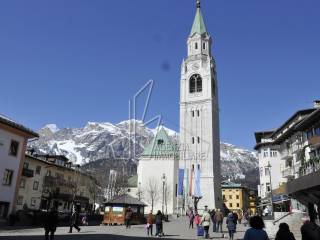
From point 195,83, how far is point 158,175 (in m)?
25.0

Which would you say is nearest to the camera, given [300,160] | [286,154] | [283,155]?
[300,160]

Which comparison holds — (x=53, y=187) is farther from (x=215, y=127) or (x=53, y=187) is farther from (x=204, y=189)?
(x=215, y=127)

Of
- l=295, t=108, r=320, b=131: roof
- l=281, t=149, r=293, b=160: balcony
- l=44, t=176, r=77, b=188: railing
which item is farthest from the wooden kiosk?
l=44, t=176, r=77, b=188: railing

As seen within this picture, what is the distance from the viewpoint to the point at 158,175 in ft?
289

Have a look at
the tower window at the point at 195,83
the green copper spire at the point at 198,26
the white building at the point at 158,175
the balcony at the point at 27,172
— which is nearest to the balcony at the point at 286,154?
the balcony at the point at 27,172

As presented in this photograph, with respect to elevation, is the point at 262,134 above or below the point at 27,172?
above

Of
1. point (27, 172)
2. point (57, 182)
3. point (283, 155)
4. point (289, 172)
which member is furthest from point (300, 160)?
point (57, 182)

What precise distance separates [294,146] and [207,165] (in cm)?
3870

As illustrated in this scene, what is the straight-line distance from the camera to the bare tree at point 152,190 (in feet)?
281

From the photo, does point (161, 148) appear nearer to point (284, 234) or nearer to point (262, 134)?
point (262, 134)

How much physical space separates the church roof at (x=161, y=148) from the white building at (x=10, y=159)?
52.4 meters

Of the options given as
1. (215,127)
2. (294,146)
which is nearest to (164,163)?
(215,127)

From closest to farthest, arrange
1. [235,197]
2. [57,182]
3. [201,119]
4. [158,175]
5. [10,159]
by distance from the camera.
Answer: [10,159]
[57,182]
[201,119]
[158,175]
[235,197]

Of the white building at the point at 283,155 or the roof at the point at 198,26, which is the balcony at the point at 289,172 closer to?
the white building at the point at 283,155
